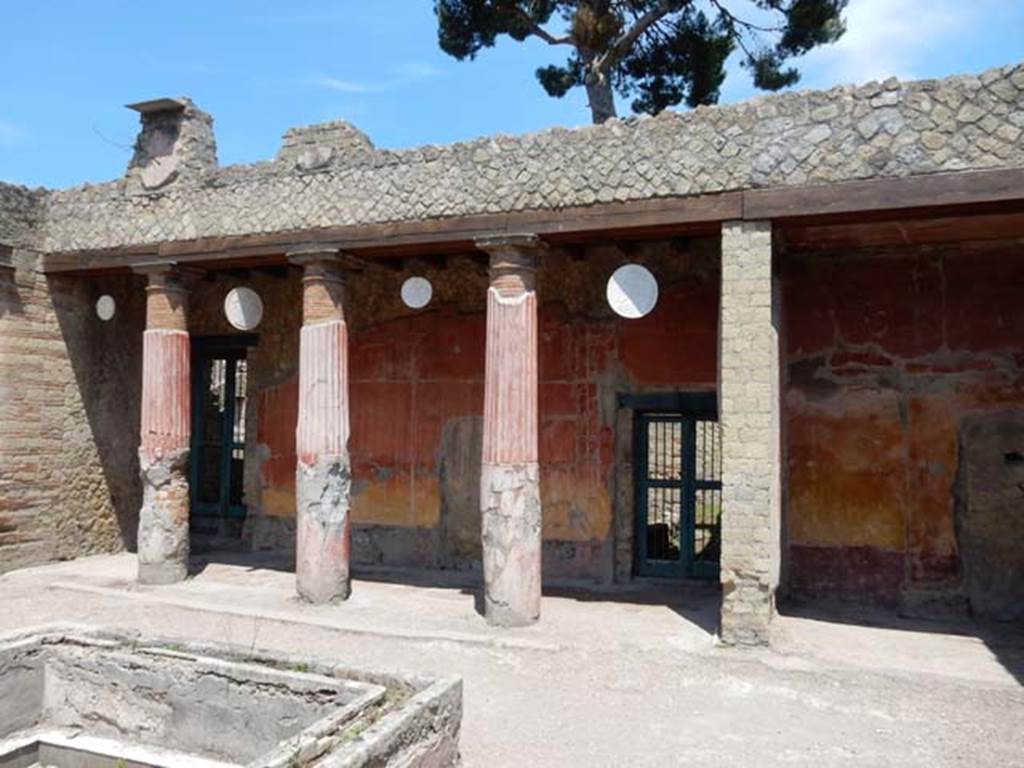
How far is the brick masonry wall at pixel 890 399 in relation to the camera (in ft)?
25.9

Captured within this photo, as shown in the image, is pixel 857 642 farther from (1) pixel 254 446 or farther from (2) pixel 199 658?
(1) pixel 254 446

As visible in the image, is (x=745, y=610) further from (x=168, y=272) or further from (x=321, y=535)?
(x=168, y=272)

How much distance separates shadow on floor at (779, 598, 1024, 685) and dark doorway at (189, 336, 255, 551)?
6923mm

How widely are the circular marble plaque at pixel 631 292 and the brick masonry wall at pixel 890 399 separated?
6.43ft

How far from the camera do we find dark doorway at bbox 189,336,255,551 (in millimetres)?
11180

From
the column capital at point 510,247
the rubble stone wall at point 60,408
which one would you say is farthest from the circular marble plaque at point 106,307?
A: the column capital at point 510,247

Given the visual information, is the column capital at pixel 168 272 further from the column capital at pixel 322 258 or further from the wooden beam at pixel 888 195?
the wooden beam at pixel 888 195

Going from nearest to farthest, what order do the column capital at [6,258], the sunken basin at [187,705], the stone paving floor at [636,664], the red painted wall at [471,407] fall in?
the sunken basin at [187,705]
the stone paving floor at [636,664]
the red painted wall at [471,407]
the column capital at [6,258]

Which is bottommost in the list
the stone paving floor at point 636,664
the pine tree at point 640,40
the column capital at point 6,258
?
the stone paving floor at point 636,664

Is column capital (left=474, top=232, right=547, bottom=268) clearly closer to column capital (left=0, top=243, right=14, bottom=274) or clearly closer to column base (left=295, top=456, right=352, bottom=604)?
column base (left=295, top=456, right=352, bottom=604)

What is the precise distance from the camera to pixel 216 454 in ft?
38.7

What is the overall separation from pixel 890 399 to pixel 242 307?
254 inches

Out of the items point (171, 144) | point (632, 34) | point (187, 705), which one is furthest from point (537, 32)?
point (187, 705)

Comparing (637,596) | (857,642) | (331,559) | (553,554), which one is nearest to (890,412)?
(857,642)
